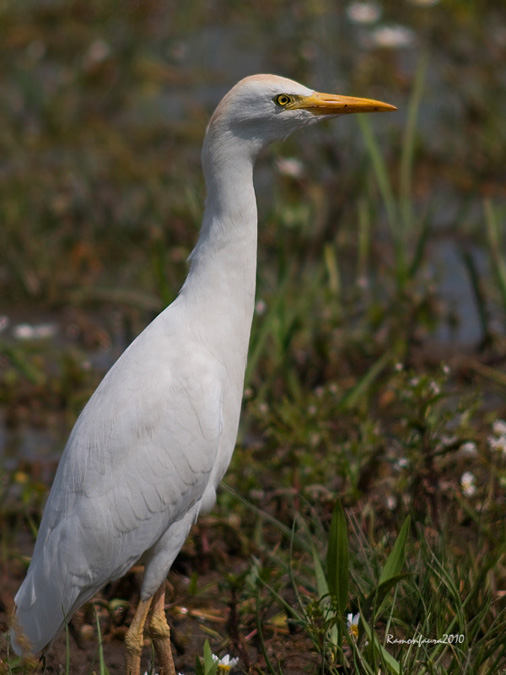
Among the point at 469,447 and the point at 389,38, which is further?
the point at 389,38

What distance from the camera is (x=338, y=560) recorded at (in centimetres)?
267

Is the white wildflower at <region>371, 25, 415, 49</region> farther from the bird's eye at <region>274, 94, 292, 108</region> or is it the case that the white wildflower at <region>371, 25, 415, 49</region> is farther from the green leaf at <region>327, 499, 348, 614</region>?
the green leaf at <region>327, 499, 348, 614</region>

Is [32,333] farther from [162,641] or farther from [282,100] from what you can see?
[282,100]

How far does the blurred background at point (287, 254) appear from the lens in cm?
349

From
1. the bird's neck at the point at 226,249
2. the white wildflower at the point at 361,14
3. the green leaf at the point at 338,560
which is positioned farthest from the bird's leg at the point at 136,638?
the white wildflower at the point at 361,14

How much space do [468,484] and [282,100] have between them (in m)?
1.45

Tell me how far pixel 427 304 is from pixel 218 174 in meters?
2.15

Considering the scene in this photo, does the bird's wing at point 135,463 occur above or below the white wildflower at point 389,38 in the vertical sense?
below

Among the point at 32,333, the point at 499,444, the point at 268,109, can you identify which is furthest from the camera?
the point at 32,333

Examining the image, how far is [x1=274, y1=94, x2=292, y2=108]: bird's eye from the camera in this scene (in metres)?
2.80

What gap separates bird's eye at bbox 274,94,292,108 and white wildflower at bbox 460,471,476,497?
1428 mm

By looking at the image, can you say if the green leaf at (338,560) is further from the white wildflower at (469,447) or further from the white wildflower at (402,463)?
the white wildflower at (469,447)

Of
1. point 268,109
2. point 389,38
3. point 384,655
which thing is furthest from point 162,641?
point 389,38

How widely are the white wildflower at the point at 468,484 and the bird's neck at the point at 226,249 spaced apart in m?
0.97
